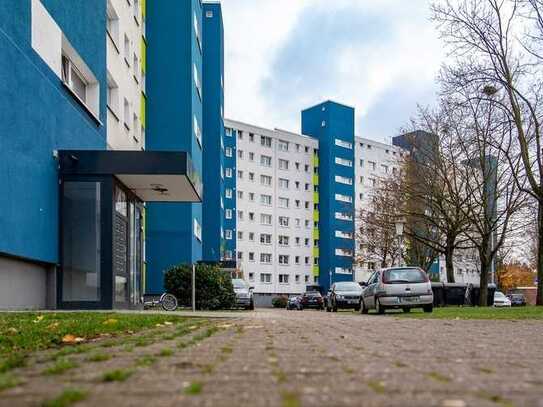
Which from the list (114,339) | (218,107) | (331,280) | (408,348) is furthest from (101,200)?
(331,280)

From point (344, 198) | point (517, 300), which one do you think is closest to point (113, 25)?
point (517, 300)

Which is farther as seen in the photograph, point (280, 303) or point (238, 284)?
point (280, 303)

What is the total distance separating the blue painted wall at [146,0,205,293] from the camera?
127ft

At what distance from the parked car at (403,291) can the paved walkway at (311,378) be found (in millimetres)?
15529

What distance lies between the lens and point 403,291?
22391 mm

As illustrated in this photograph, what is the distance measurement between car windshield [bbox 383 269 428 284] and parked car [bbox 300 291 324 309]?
112ft

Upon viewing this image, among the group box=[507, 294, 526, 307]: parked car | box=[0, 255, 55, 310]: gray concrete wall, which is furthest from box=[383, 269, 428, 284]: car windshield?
box=[507, 294, 526, 307]: parked car

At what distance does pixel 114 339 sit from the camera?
303 inches

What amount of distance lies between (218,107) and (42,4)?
123 ft

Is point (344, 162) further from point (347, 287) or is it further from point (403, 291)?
point (403, 291)

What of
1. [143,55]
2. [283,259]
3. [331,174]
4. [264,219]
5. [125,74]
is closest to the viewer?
[125,74]

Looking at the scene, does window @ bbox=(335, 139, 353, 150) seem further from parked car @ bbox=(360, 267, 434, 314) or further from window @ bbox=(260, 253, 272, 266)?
parked car @ bbox=(360, 267, 434, 314)

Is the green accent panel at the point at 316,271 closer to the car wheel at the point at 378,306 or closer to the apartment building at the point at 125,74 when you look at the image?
the apartment building at the point at 125,74

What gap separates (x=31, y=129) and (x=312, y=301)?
143 ft
